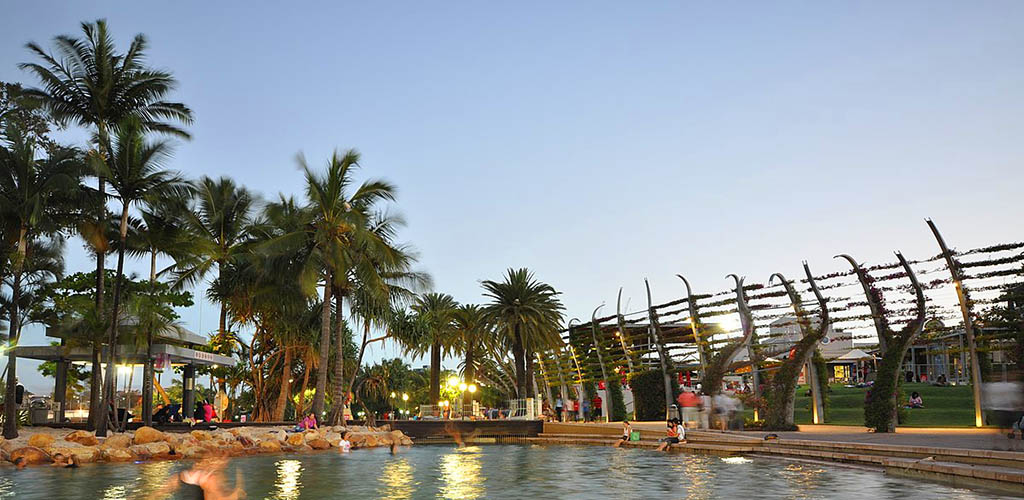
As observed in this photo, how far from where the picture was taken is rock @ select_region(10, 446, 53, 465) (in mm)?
24750

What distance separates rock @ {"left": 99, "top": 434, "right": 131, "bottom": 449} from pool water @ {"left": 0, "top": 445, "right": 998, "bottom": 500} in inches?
91.0

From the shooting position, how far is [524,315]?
44938mm

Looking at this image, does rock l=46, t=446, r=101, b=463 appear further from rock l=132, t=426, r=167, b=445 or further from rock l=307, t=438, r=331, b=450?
rock l=307, t=438, r=331, b=450

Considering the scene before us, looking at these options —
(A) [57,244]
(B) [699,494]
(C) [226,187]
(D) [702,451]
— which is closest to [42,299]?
(A) [57,244]

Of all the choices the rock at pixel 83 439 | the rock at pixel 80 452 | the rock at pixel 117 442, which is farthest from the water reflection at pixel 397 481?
the rock at pixel 83 439

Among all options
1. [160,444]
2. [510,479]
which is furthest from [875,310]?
[160,444]

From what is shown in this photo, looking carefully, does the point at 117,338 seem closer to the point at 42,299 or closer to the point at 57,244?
the point at 42,299

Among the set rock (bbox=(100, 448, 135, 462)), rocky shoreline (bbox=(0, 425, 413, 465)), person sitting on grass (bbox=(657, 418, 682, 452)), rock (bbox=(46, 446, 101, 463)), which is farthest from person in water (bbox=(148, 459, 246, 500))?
person sitting on grass (bbox=(657, 418, 682, 452))

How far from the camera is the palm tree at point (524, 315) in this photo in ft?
148

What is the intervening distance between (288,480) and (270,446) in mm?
11478

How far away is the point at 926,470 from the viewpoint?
674 inches

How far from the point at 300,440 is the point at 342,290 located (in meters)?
8.40

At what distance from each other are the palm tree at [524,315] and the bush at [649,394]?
232 inches

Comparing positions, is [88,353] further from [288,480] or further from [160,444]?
[288,480]
